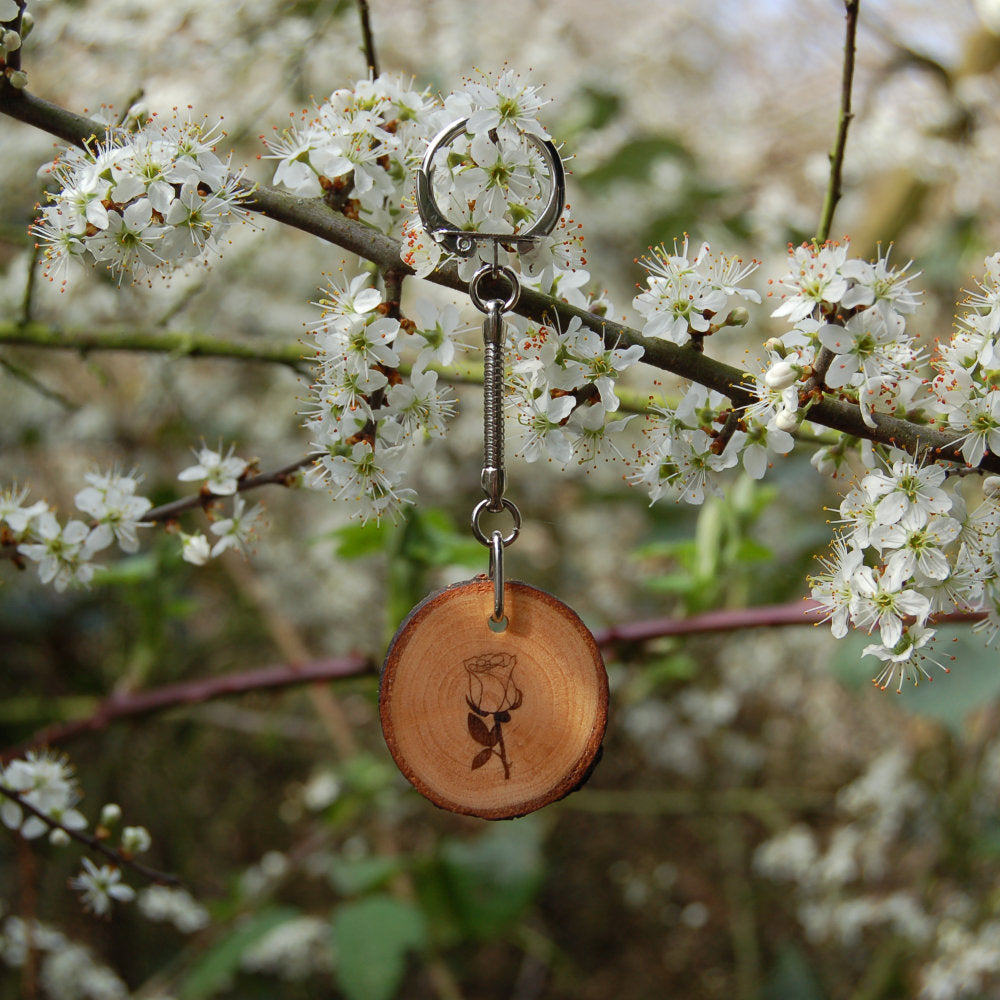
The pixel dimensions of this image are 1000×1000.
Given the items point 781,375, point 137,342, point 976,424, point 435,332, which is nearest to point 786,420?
point 781,375

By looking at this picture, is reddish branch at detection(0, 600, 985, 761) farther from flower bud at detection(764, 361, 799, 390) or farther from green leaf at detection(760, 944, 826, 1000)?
green leaf at detection(760, 944, 826, 1000)

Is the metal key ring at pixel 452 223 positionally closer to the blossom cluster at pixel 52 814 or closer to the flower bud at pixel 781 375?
the flower bud at pixel 781 375

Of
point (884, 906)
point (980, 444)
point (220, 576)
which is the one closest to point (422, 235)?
point (980, 444)

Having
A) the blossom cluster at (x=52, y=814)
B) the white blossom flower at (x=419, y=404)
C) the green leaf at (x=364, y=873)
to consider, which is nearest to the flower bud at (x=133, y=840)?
the blossom cluster at (x=52, y=814)

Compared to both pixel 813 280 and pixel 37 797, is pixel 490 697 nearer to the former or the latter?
pixel 813 280

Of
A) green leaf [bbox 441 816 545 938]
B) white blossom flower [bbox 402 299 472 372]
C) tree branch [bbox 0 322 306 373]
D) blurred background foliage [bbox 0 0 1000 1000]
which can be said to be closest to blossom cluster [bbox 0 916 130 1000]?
blurred background foliage [bbox 0 0 1000 1000]
